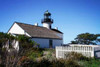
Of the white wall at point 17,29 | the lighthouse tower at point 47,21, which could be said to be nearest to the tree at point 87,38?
the lighthouse tower at point 47,21

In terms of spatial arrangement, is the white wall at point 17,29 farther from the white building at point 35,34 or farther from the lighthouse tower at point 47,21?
the lighthouse tower at point 47,21

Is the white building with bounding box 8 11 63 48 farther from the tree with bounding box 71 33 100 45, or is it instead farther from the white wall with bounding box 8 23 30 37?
the tree with bounding box 71 33 100 45

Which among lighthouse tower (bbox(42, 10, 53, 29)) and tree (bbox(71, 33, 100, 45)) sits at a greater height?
lighthouse tower (bbox(42, 10, 53, 29))

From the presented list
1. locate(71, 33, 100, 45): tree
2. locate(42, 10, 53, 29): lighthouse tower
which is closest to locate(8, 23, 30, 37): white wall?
locate(42, 10, 53, 29): lighthouse tower

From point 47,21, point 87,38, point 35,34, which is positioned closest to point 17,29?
point 35,34

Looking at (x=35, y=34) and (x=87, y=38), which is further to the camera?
(x=87, y=38)

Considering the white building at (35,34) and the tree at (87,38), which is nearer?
the white building at (35,34)

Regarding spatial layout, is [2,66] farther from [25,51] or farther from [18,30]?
[18,30]

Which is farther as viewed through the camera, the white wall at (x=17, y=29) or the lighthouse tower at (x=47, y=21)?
the lighthouse tower at (x=47, y=21)

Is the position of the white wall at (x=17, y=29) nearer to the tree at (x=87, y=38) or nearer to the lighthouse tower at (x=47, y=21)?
the lighthouse tower at (x=47, y=21)

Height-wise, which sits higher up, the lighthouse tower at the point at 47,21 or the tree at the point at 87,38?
the lighthouse tower at the point at 47,21

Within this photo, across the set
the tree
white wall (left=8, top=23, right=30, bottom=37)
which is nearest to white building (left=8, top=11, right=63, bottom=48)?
white wall (left=8, top=23, right=30, bottom=37)

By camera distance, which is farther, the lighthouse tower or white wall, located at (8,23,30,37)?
the lighthouse tower

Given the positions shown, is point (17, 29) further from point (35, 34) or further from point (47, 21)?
point (47, 21)
